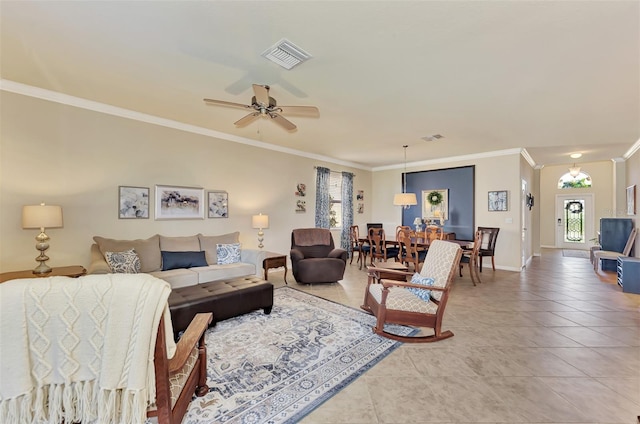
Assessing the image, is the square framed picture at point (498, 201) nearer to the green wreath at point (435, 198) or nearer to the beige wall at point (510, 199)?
the beige wall at point (510, 199)

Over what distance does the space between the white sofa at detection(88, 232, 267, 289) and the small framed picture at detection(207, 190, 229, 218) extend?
0.54m

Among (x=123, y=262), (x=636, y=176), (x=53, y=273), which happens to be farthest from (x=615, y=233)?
(x=53, y=273)

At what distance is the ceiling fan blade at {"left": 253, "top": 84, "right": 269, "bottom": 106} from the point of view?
2.72m

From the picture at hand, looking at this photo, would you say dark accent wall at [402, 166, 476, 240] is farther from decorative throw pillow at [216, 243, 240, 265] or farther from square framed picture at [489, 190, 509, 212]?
decorative throw pillow at [216, 243, 240, 265]

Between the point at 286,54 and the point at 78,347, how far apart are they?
2.54 meters

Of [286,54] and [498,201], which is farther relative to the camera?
[498,201]

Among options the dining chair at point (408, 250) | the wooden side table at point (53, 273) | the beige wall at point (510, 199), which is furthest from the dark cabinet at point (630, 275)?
the wooden side table at point (53, 273)

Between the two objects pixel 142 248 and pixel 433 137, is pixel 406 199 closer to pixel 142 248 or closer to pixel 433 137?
pixel 433 137

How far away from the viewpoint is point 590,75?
291cm

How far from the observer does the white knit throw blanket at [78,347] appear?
3.28 feet

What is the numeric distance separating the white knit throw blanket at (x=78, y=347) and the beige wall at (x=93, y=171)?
3375 millimetres

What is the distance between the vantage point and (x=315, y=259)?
199 inches

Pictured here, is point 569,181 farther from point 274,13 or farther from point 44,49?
point 44,49

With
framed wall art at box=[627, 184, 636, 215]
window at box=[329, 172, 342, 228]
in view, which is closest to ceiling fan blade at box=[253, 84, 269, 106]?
window at box=[329, 172, 342, 228]
